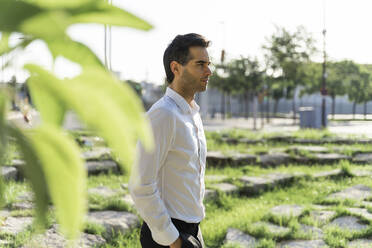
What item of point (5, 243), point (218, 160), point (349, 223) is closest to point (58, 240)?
point (5, 243)

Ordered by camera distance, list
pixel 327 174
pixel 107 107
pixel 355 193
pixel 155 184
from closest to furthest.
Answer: pixel 107 107, pixel 155 184, pixel 355 193, pixel 327 174

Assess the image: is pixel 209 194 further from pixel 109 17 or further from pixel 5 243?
pixel 109 17

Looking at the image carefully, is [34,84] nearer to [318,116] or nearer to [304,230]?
[304,230]

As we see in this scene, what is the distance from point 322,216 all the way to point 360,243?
2.66 ft

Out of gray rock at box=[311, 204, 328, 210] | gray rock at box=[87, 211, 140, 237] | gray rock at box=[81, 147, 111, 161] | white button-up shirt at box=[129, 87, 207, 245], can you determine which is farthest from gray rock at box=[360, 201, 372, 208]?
gray rock at box=[81, 147, 111, 161]

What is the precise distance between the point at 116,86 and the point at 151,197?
158 cm

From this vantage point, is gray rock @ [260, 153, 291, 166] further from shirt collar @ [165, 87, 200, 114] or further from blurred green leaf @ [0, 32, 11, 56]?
blurred green leaf @ [0, 32, 11, 56]

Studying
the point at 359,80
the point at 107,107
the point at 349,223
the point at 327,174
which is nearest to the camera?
the point at 107,107

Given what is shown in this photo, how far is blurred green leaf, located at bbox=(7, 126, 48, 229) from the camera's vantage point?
43 cm

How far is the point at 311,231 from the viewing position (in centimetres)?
388

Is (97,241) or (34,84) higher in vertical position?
(34,84)

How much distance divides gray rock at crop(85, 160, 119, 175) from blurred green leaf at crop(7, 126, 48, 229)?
5.98 meters

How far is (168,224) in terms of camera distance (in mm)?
1971

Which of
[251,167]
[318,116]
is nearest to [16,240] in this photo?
[251,167]
